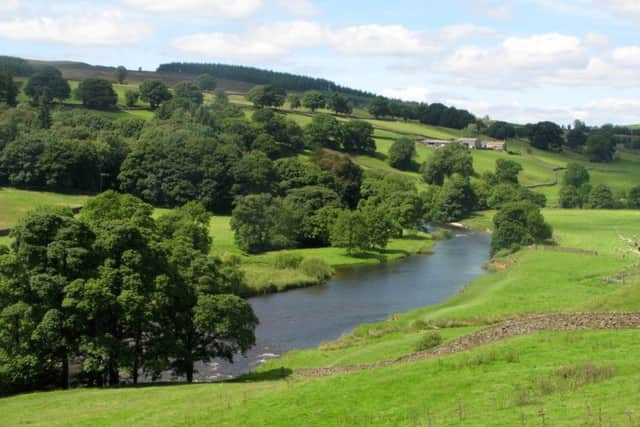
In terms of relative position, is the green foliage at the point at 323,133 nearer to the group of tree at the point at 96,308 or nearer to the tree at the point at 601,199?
the tree at the point at 601,199

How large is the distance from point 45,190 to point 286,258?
187 ft

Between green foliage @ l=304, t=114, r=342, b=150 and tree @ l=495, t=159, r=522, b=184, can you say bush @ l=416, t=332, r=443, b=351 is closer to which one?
tree @ l=495, t=159, r=522, b=184

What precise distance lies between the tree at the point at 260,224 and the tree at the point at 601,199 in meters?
78.7

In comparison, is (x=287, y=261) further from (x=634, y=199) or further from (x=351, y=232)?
(x=634, y=199)

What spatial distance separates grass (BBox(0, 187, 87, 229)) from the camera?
346ft

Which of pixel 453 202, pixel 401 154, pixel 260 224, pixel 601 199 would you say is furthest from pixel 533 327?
pixel 401 154

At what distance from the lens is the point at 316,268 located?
93.1 m

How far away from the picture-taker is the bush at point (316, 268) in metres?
92.2

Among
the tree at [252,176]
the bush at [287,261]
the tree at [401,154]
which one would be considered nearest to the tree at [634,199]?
the tree at [401,154]

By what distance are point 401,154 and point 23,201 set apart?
92570 mm

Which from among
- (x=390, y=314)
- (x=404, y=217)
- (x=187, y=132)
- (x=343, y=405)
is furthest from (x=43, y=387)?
(x=187, y=132)

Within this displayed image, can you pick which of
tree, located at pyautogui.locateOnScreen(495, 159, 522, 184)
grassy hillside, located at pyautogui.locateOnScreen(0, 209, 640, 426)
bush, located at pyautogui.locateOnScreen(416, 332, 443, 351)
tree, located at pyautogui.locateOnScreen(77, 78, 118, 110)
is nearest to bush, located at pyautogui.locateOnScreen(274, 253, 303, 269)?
grassy hillside, located at pyautogui.locateOnScreen(0, 209, 640, 426)

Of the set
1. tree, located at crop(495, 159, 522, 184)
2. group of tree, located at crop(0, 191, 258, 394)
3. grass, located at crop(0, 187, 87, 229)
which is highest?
tree, located at crop(495, 159, 522, 184)

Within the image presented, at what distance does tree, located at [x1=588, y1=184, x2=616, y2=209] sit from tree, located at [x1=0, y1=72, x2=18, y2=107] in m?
138
